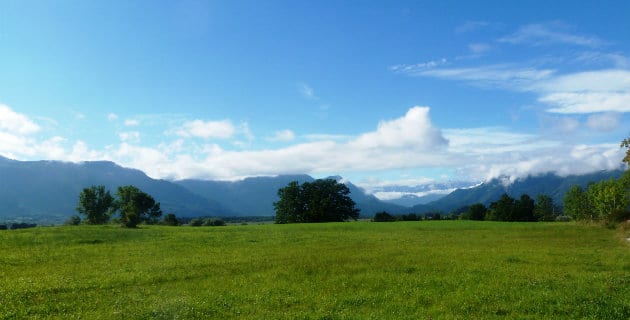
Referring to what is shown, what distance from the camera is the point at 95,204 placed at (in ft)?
492

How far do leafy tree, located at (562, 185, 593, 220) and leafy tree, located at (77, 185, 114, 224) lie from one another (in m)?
153

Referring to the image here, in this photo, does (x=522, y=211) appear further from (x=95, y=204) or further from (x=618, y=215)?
(x=95, y=204)

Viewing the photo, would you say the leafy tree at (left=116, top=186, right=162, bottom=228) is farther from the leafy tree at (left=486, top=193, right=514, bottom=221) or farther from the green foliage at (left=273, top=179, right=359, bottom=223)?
the leafy tree at (left=486, top=193, right=514, bottom=221)

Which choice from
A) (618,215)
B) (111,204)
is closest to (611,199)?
(618,215)

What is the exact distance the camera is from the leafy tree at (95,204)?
14825cm

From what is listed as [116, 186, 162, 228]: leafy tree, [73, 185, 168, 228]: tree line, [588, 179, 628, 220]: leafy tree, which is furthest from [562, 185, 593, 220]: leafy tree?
[73, 185, 168, 228]: tree line

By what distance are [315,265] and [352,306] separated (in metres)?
13.0

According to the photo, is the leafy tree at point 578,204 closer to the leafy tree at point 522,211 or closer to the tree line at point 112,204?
the leafy tree at point 522,211

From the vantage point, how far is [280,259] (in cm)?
3772

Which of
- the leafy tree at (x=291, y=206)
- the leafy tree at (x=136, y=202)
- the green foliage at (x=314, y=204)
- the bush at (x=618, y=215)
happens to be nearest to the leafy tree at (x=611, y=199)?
the bush at (x=618, y=215)

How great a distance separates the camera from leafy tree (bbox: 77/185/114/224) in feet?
486

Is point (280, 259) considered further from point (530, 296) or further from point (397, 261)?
point (530, 296)

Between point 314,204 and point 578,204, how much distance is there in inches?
3318

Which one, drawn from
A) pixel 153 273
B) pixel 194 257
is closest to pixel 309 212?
pixel 194 257
